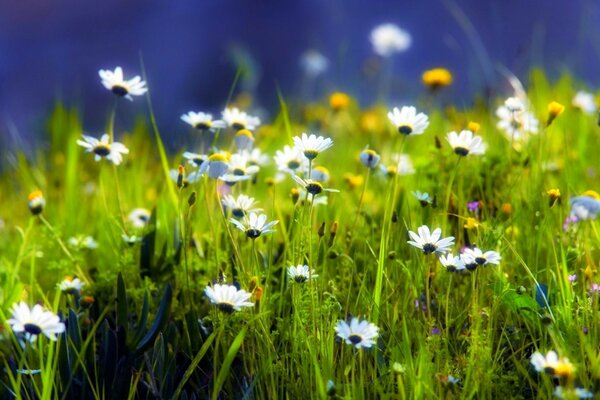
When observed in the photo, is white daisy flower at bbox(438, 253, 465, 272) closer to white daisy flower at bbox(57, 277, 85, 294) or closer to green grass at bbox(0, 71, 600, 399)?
green grass at bbox(0, 71, 600, 399)

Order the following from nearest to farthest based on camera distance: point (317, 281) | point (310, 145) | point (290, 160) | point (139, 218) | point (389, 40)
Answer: point (310, 145), point (317, 281), point (290, 160), point (139, 218), point (389, 40)

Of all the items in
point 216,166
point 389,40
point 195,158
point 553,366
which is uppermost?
point 389,40

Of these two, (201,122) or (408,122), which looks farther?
(201,122)

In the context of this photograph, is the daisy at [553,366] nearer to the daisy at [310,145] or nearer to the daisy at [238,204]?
the daisy at [310,145]

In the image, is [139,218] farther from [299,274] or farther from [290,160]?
[299,274]

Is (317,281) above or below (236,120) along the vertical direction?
below

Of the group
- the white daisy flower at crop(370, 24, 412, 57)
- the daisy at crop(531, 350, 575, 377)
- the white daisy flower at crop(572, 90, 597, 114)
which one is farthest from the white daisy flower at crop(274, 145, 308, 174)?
the white daisy flower at crop(370, 24, 412, 57)

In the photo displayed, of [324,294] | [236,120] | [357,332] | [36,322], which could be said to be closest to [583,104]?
[236,120]

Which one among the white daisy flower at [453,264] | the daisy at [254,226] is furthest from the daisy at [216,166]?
the white daisy flower at [453,264]
